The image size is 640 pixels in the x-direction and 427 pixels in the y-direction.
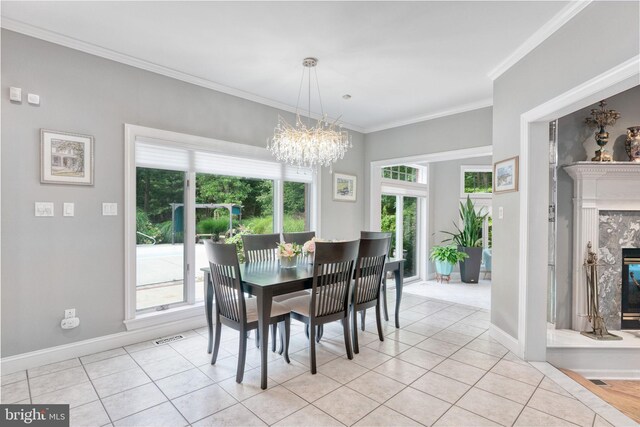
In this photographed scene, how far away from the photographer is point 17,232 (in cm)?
256

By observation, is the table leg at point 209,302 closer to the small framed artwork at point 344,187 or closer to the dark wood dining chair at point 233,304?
the dark wood dining chair at point 233,304

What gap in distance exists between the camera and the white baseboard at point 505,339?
296cm

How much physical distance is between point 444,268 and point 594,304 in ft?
9.92

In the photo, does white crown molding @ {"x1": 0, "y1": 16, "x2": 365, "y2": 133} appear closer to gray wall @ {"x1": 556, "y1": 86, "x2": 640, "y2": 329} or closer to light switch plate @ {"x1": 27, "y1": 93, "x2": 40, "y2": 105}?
light switch plate @ {"x1": 27, "y1": 93, "x2": 40, "y2": 105}

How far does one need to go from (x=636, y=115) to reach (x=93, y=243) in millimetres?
5807

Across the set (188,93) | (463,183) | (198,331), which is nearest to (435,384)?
(198,331)

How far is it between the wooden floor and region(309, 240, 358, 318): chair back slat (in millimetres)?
2011

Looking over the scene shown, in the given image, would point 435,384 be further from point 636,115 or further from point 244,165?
point 636,115

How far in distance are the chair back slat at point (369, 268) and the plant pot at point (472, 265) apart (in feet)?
12.0

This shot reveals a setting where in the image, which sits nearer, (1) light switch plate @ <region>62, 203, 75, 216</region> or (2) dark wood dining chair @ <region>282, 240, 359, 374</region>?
(2) dark wood dining chair @ <region>282, 240, 359, 374</region>

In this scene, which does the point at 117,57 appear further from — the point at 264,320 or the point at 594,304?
the point at 594,304

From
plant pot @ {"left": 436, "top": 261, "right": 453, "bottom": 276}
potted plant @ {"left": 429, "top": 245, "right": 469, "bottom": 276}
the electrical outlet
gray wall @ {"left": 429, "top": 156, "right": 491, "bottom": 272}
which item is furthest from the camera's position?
gray wall @ {"left": 429, "top": 156, "right": 491, "bottom": 272}

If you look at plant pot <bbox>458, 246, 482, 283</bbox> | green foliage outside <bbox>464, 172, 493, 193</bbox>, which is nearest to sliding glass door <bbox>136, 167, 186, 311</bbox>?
plant pot <bbox>458, 246, 482, 283</bbox>

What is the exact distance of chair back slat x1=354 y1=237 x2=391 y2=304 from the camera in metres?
2.96
